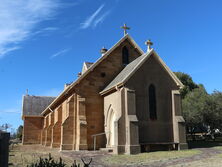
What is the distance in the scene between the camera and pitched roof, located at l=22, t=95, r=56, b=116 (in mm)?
42759

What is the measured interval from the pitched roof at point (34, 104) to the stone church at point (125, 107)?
15.6m

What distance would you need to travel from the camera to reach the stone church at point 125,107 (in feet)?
68.5

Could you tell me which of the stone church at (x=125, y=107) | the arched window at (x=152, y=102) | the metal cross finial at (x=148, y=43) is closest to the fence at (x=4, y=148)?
the stone church at (x=125, y=107)

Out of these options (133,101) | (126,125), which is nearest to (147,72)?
(133,101)

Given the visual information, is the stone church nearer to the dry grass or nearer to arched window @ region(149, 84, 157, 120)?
arched window @ region(149, 84, 157, 120)

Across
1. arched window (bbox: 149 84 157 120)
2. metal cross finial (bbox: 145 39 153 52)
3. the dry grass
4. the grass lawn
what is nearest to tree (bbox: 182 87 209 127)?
arched window (bbox: 149 84 157 120)

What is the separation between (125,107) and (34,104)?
28.5m

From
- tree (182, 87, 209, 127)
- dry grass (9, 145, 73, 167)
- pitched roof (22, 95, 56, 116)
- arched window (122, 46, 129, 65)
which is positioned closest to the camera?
dry grass (9, 145, 73, 167)

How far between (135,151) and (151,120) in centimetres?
363

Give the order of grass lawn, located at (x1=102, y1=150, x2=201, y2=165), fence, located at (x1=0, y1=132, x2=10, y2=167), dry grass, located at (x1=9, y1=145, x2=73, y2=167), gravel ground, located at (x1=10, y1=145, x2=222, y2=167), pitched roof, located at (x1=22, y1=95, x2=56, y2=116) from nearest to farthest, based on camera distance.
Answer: fence, located at (x1=0, y1=132, x2=10, y2=167) < gravel ground, located at (x1=10, y1=145, x2=222, y2=167) < dry grass, located at (x1=9, y1=145, x2=73, y2=167) < grass lawn, located at (x1=102, y1=150, x2=201, y2=165) < pitched roof, located at (x1=22, y1=95, x2=56, y2=116)

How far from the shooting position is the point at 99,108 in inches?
1016

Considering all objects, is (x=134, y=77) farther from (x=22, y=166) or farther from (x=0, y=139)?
(x=0, y=139)

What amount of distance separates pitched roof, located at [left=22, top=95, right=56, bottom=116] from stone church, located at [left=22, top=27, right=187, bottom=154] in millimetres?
15574

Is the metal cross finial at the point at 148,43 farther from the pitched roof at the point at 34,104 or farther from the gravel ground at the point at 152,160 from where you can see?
the pitched roof at the point at 34,104
